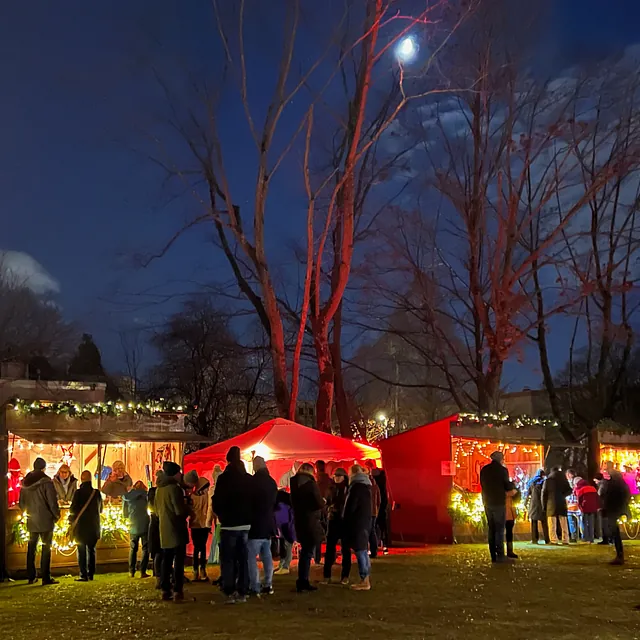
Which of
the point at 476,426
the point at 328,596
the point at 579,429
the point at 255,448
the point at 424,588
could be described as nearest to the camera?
the point at 328,596

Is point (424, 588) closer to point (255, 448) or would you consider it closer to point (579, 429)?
point (255, 448)

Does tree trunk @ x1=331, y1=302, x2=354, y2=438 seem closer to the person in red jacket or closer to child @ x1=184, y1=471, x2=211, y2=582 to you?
the person in red jacket

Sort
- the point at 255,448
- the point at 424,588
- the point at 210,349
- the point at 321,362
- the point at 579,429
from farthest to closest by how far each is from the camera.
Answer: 1. the point at 210,349
2. the point at 579,429
3. the point at 321,362
4. the point at 255,448
5. the point at 424,588

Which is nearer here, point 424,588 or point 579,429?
point 424,588

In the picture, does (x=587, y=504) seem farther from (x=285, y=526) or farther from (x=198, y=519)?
(x=198, y=519)

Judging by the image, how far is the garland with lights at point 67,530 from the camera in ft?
40.3

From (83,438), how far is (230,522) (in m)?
5.07

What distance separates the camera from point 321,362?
1908cm

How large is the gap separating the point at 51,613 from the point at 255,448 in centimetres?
555

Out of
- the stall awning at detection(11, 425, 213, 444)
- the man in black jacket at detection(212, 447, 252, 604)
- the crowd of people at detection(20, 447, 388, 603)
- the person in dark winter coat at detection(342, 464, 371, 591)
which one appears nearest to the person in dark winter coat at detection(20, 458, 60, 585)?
the crowd of people at detection(20, 447, 388, 603)

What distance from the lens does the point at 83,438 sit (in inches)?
508

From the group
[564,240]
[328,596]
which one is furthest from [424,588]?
[564,240]

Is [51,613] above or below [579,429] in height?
below

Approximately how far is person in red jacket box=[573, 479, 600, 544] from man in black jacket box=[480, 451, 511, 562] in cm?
424
